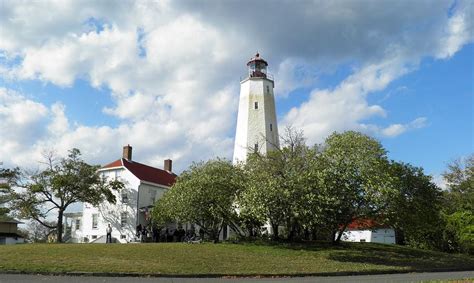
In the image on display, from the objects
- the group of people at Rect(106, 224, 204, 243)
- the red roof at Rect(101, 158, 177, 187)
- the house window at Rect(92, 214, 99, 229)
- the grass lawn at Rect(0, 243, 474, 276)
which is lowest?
the grass lawn at Rect(0, 243, 474, 276)

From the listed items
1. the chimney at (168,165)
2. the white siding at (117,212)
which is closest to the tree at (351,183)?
the white siding at (117,212)

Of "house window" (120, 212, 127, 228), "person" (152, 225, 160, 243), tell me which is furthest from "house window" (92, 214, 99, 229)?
"person" (152, 225, 160, 243)

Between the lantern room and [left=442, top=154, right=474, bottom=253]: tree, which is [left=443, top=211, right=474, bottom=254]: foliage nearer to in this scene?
[left=442, top=154, right=474, bottom=253]: tree

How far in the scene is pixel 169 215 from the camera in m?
35.5

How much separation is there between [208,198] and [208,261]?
36.3ft

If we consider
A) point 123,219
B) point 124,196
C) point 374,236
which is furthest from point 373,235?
point 124,196

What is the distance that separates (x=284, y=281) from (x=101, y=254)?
33.2 ft

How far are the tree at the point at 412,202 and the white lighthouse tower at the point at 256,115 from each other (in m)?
14.3

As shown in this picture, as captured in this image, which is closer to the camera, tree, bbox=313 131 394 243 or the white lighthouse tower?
tree, bbox=313 131 394 243

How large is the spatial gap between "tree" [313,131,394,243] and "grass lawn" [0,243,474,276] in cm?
270

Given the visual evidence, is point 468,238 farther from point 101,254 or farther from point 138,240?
point 101,254

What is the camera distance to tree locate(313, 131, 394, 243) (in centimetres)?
2858

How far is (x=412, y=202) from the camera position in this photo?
34.1 meters

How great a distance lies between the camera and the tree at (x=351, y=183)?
2858 centimetres
